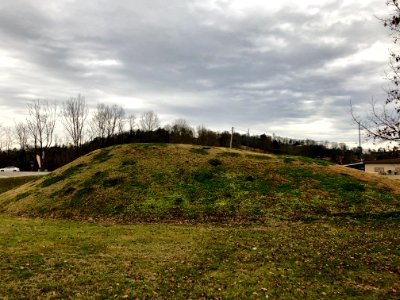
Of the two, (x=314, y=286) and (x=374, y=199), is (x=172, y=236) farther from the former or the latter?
(x=374, y=199)

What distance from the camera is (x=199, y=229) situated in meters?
18.1

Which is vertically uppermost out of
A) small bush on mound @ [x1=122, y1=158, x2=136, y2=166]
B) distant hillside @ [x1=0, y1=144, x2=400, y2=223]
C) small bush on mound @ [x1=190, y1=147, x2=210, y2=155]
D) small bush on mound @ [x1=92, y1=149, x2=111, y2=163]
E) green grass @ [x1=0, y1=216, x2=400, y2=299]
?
small bush on mound @ [x1=190, y1=147, x2=210, y2=155]

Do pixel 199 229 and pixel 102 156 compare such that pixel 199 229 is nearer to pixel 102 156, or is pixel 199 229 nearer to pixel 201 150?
pixel 201 150

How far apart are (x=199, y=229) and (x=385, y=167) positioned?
71.1 m

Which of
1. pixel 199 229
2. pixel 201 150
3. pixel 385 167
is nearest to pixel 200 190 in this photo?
pixel 199 229

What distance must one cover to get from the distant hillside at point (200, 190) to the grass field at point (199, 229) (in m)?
0.12

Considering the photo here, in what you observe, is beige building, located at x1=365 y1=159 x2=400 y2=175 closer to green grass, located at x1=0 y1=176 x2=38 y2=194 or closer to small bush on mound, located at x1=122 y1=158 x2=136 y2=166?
small bush on mound, located at x1=122 y1=158 x2=136 y2=166

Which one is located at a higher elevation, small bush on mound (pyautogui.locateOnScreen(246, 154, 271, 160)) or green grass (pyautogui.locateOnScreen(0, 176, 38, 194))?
small bush on mound (pyautogui.locateOnScreen(246, 154, 271, 160))

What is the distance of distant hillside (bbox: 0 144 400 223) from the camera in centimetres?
2194

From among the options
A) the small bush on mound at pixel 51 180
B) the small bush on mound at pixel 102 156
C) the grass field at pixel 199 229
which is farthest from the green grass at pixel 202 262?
the small bush on mound at pixel 102 156

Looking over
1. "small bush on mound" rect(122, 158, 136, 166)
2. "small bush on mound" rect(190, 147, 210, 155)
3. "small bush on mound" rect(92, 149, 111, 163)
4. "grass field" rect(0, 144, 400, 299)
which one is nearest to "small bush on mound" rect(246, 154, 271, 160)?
"grass field" rect(0, 144, 400, 299)

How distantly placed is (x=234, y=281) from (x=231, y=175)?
18.5m

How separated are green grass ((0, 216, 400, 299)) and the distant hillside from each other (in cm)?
355

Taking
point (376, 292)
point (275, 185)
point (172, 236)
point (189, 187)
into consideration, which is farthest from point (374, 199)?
point (376, 292)
